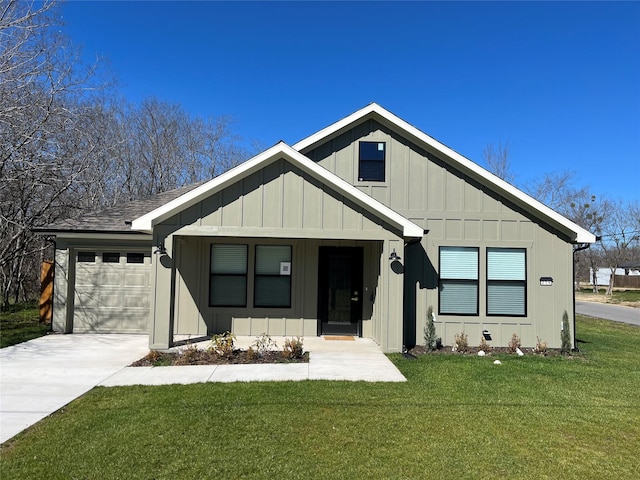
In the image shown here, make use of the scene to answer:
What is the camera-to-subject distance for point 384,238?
9.04 meters

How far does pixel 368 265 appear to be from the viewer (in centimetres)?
1077

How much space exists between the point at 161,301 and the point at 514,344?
7.96 metres

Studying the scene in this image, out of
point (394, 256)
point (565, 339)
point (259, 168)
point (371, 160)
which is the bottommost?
point (565, 339)

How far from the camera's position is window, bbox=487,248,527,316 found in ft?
33.8

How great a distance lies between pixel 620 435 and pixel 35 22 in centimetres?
1435

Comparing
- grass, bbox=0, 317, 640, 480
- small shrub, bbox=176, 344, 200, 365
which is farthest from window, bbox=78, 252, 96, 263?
grass, bbox=0, 317, 640, 480

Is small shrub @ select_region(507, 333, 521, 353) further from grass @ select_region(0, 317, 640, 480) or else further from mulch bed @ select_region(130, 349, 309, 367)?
mulch bed @ select_region(130, 349, 309, 367)

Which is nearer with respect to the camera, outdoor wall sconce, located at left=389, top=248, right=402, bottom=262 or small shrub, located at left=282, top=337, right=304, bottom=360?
small shrub, located at left=282, top=337, right=304, bottom=360

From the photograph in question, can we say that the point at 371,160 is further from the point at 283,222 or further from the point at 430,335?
the point at 430,335

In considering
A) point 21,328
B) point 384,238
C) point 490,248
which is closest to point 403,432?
point 384,238

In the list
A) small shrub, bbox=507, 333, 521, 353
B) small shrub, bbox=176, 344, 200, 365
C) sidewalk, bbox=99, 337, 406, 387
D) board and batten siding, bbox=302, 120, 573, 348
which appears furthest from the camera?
board and batten siding, bbox=302, 120, 573, 348

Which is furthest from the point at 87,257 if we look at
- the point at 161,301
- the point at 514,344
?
the point at 514,344

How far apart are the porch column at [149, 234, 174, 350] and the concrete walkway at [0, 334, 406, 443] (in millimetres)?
500

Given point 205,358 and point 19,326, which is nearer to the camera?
point 205,358
